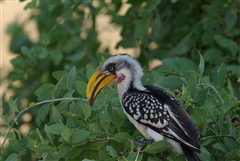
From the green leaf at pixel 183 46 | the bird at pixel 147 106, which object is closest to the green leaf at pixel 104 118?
the bird at pixel 147 106

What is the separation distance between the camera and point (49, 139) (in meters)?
2.91

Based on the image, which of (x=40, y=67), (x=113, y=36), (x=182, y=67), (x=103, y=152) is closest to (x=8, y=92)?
(x=40, y=67)

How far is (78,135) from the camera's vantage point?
2773mm

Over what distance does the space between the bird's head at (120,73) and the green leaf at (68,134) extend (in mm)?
393

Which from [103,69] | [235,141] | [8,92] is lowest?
[8,92]

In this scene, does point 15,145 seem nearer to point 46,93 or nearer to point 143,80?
point 46,93

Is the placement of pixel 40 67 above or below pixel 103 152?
below

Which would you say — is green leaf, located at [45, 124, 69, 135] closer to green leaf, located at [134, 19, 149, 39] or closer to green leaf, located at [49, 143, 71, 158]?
green leaf, located at [49, 143, 71, 158]

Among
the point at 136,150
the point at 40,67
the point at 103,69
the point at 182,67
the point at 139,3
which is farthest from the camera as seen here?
the point at 40,67

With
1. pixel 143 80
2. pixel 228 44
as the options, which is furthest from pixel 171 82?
pixel 228 44

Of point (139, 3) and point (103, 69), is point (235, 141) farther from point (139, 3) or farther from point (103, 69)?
point (139, 3)

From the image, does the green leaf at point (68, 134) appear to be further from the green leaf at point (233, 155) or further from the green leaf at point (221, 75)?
the green leaf at point (221, 75)

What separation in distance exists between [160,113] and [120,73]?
1.28ft

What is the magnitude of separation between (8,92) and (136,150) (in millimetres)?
2866
